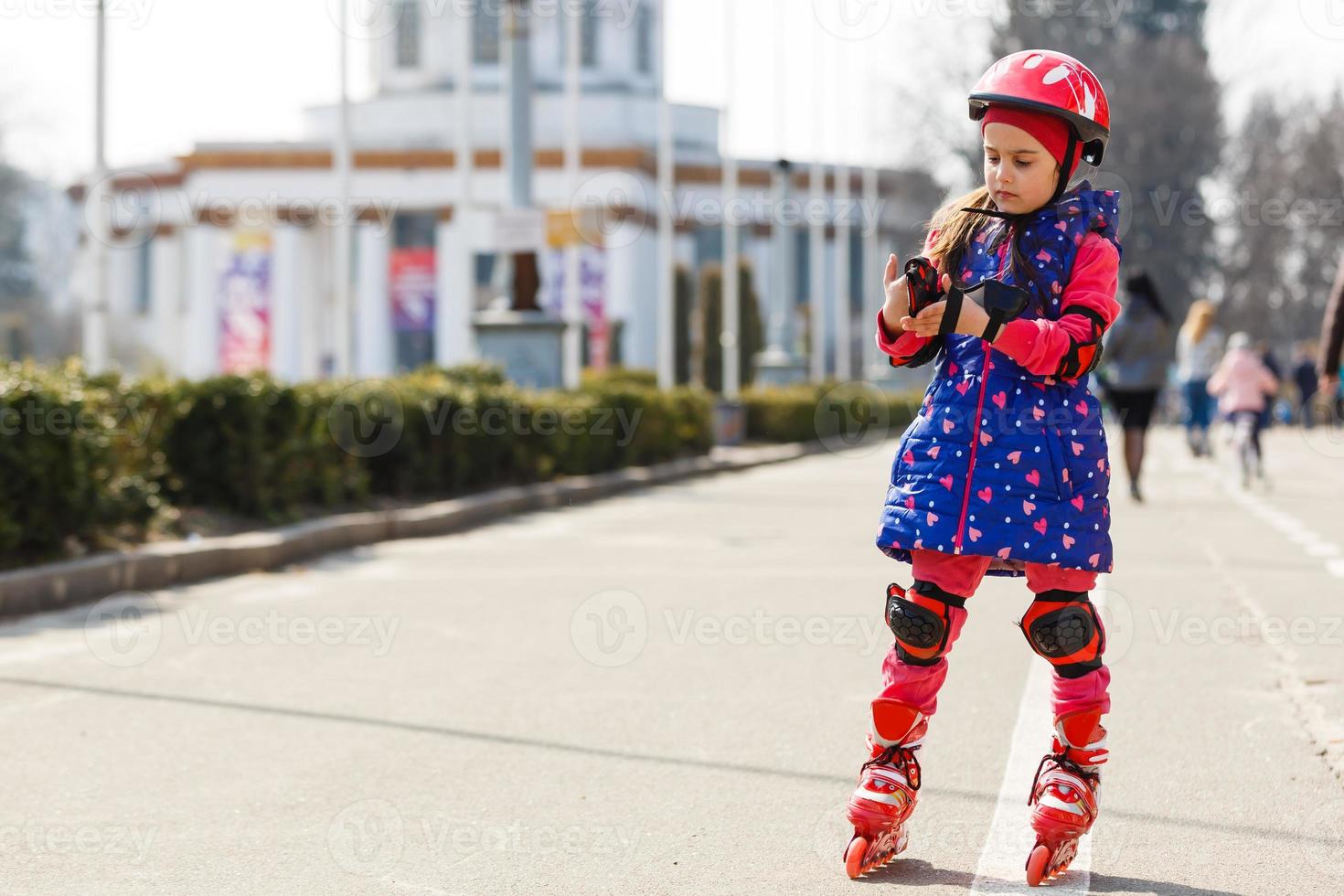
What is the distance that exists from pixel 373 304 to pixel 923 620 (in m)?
66.9

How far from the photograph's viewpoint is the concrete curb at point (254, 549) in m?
8.71

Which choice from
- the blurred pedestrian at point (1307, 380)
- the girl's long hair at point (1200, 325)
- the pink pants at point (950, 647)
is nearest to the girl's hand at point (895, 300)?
the pink pants at point (950, 647)

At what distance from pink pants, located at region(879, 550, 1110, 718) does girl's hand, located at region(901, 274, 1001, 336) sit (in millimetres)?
446

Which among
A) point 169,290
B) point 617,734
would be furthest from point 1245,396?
point 169,290

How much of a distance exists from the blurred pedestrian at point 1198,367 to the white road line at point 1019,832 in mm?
Answer: 16840

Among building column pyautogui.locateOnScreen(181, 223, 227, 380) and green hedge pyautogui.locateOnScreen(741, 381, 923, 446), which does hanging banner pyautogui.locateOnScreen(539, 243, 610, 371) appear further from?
green hedge pyautogui.locateOnScreen(741, 381, 923, 446)

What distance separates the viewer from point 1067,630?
392 centimetres

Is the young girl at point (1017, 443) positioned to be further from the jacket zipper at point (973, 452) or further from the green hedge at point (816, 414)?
the green hedge at point (816, 414)

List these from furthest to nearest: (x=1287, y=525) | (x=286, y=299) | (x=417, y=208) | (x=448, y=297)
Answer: (x=286, y=299) → (x=448, y=297) → (x=417, y=208) → (x=1287, y=525)

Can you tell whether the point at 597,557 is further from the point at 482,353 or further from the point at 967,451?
the point at 482,353

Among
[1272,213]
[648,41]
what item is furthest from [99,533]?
[648,41]

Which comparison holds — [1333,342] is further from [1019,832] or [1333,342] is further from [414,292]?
[414,292]

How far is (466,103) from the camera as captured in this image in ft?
86.6

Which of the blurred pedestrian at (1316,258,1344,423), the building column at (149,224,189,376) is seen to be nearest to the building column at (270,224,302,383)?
the building column at (149,224,189,376)
